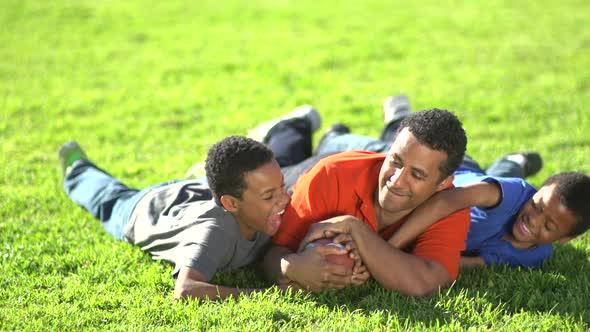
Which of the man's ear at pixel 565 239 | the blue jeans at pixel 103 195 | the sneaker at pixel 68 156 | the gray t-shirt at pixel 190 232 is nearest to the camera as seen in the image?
the gray t-shirt at pixel 190 232

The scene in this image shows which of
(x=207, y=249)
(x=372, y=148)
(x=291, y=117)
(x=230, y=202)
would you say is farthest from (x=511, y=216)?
(x=291, y=117)

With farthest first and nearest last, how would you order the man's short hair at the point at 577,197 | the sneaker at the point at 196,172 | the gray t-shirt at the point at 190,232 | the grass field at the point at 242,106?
the sneaker at the point at 196,172 < the man's short hair at the point at 577,197 < the gray t-shirt at the point at 190,232 < the grass field at the point at 242,106

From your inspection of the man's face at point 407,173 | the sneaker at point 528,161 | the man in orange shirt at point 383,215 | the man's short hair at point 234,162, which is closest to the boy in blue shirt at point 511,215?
the man in orange shirt at point 383,215

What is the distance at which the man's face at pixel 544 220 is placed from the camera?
571 cm

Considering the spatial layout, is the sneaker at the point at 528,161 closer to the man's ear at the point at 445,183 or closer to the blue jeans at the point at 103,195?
the man's ear at the point at 445,183

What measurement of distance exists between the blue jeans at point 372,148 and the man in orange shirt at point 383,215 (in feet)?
4.86

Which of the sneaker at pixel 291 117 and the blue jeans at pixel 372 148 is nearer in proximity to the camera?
the blue jeans at pixel 372 148

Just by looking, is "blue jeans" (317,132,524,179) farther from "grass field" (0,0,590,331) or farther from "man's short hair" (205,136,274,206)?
"man's short hair" (205,136,274,206)

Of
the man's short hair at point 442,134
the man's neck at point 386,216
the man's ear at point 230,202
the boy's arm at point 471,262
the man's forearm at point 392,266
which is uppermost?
the man's short hair at point 442,134

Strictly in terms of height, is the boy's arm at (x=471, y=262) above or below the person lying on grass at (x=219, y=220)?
below

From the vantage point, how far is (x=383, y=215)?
5.60 meters

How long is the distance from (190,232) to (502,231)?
7.98 feet

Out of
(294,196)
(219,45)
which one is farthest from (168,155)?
(219,45)

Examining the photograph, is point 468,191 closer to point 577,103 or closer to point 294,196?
point 294,196
